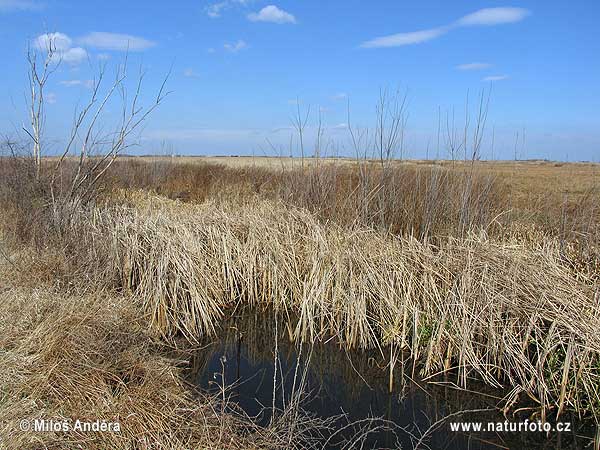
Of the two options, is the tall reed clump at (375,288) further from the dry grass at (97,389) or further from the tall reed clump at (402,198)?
the dry grass at (97,389)

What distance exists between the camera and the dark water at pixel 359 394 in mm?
3258

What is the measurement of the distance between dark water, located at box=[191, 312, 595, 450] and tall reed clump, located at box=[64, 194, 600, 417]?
0.20 meters

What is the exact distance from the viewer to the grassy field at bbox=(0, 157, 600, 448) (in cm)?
308

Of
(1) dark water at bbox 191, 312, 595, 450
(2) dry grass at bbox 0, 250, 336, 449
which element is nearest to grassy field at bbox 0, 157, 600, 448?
(2) dry grass at bbox 0, 250, 336, 449

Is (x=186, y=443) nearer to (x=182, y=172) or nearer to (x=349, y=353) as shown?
(x=349, y=353)

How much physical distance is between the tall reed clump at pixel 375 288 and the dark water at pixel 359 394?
20cm

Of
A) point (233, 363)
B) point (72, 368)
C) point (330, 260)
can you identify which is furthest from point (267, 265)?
point (72, 368)

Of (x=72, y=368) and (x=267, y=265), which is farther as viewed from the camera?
(x=267, y=265)

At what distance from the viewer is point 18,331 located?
3.31 metres

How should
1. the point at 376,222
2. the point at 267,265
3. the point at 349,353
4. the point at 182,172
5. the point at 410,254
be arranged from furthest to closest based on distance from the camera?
the point at 182,172, the point at 376,222, the point at 267,265, the point at 410,254, the point at 349,353

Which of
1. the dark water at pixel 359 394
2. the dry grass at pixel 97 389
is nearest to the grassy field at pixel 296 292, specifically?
the dry grass at pixel 97 389

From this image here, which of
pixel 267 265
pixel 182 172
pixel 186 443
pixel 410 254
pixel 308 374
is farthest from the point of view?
pixel 182 172

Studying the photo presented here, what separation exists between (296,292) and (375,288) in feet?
3.87

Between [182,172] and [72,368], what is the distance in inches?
509
